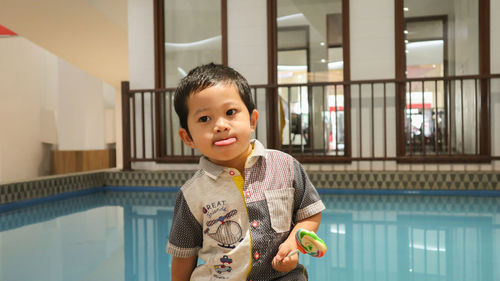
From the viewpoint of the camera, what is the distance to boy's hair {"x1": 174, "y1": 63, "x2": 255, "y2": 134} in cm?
85

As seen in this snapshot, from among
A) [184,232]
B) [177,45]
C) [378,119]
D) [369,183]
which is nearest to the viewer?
[184,232]

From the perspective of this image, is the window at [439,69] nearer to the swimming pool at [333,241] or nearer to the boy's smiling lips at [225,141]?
the swimming pool at [333,241]

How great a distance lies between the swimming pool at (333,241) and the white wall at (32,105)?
212 cm

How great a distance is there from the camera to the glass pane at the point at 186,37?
5043 mm

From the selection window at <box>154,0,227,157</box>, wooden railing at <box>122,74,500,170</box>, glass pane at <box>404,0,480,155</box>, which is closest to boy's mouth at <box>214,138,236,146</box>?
wooden railing at <box>122,74,500,170</box>

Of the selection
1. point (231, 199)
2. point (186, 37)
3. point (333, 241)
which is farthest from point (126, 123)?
point (231, 199)

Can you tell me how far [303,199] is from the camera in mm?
896

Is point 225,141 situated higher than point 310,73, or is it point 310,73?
point 310,73

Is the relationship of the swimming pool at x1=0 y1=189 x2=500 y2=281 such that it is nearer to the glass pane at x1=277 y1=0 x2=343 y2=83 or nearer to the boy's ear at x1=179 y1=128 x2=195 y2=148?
the boy's ear at x1=179 y1=128 x2=195 y2=148

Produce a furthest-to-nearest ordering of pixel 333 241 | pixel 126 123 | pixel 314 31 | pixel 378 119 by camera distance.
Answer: pixel 126 123 < pixel 314 31 < pixel 378 119 < pixel 333 241

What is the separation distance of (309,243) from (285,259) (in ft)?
0.21

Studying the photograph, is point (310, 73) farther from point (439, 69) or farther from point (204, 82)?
point (204, 82)

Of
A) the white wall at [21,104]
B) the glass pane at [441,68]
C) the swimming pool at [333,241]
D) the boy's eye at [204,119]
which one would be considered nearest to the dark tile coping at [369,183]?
the swimming pool at [333,241]

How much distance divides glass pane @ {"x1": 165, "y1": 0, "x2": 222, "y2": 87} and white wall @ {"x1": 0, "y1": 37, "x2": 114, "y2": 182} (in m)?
2.03
